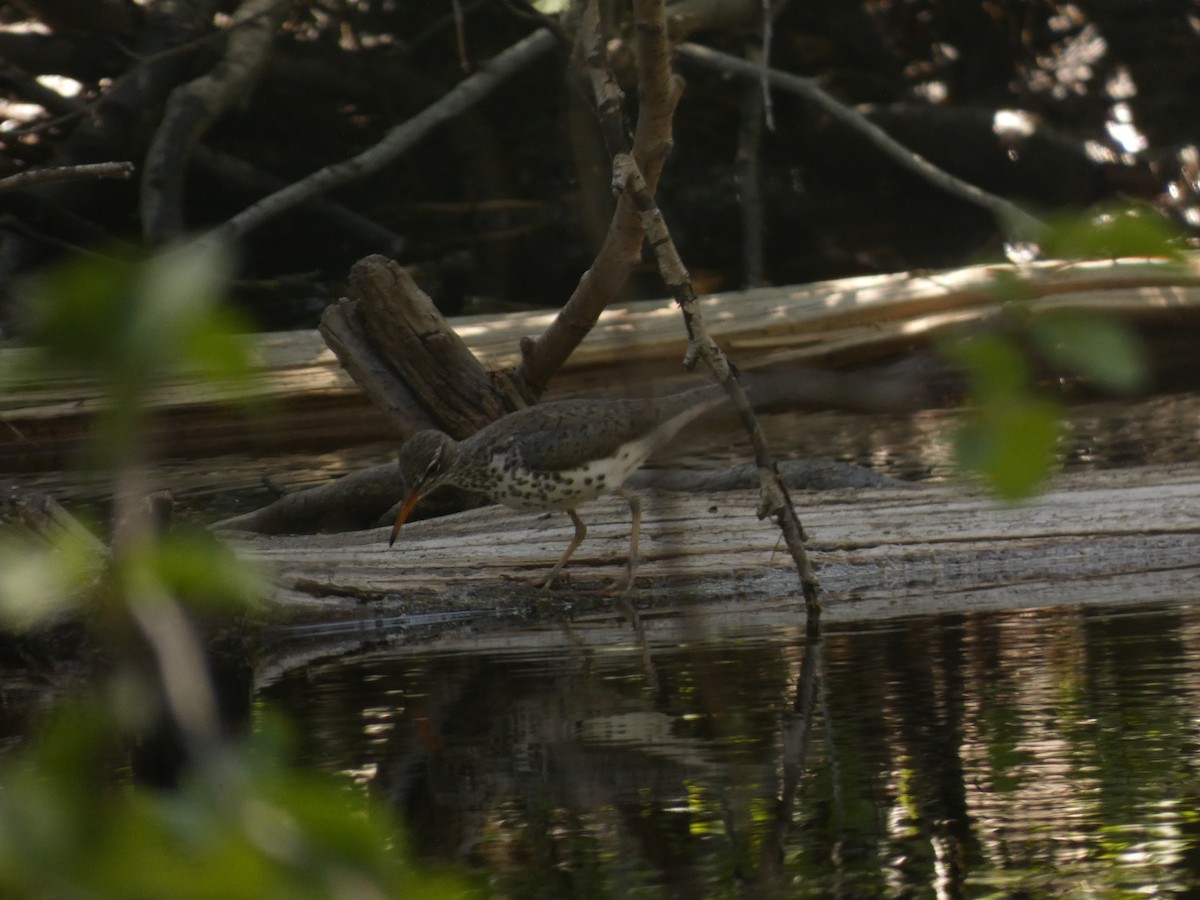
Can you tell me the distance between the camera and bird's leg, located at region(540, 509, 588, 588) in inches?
207

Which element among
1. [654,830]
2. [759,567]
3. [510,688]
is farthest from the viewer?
[759,567]

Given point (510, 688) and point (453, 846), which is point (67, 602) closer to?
point (510, 688)

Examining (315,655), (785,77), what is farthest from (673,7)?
(315,655)

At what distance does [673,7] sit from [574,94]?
251 inches

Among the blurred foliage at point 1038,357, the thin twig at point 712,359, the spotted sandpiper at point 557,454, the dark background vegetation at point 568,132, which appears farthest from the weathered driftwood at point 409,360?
the blurred foliage at point 1038,357

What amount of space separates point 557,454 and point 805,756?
2122mm

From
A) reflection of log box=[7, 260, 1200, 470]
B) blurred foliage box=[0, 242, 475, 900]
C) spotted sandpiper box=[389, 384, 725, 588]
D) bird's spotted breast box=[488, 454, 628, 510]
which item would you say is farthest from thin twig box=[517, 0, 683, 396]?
blurred foliage box=[0, 242, 475, 900]

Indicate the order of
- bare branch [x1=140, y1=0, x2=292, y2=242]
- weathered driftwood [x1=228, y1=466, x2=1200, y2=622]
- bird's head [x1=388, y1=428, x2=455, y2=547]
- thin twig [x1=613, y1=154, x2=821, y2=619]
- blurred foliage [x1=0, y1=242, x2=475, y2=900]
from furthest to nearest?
bare branch [x1=140, y1=0, x2=292, y2=242] < bird's head [x1=388, y1=428, x2=455, y2=547] < weathered driftwood [x1=228, y1=466, x2=1200, y2=622] < thin twig [x1=613, y1=154, x2=821, y2=619] < blurred foliage [x1=0, y1=242, x2=475, y2=900]

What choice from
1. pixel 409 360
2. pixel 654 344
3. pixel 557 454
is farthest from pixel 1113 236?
pixel 654 344

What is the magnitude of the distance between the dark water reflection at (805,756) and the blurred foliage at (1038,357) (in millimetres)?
1650

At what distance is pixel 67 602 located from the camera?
15.8ft

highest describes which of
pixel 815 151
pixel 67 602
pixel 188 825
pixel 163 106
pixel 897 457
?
pixel 815 151

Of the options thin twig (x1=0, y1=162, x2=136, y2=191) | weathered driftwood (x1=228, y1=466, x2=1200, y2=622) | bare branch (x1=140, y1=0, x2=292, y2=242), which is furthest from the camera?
bare branch (x1=140, y1=0, x2=292, y2=242)

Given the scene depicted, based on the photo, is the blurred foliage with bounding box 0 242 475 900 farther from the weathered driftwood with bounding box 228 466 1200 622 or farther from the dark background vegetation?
the dark background vegetation
